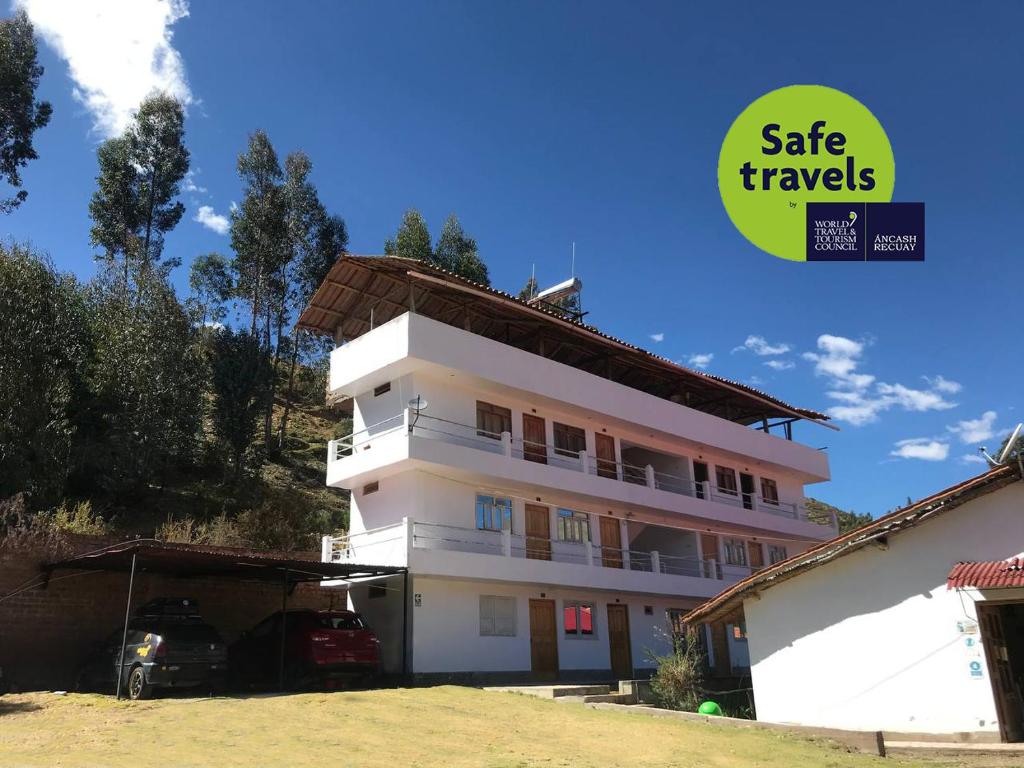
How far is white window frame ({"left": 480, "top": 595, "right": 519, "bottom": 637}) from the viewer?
2156cm

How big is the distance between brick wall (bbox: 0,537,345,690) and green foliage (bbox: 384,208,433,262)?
2693cm

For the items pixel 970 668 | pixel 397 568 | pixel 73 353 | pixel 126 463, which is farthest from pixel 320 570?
pixel 73 353

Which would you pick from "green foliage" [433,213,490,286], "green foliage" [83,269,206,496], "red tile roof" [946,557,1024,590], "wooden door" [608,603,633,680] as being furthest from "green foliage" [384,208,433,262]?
"red tile roof" [946,557,1024,590]

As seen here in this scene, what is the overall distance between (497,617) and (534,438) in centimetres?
571

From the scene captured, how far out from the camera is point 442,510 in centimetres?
2167

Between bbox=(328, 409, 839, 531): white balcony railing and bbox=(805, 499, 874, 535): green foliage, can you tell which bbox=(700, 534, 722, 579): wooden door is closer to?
bbox=(328, 409, 839, 531): white balcony railing

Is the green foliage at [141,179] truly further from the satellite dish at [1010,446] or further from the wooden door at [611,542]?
the satellite dish at [1010,446]

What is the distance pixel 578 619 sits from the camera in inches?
952

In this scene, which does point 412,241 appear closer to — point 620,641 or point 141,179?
point 141,179

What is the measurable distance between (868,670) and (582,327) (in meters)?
14.0

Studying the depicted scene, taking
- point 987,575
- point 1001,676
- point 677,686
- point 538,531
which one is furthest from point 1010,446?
point 538,531

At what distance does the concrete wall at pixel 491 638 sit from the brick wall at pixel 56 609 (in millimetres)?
5909

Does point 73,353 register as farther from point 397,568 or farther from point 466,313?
point 397,568

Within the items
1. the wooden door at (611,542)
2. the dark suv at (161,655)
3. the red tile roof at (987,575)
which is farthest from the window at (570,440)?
the red tile roof at (987,575)
